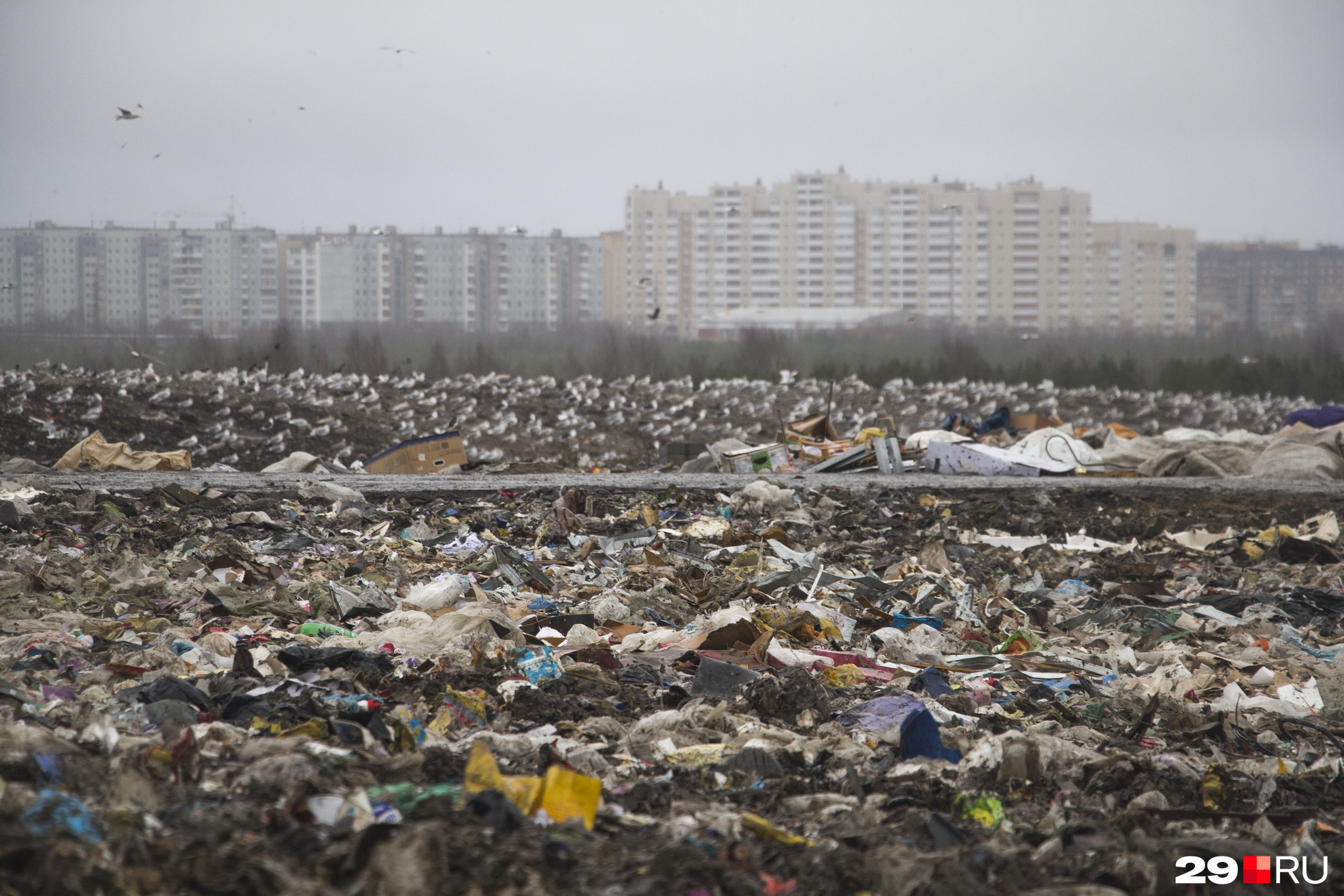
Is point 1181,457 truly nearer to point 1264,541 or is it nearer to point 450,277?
point 1264,541

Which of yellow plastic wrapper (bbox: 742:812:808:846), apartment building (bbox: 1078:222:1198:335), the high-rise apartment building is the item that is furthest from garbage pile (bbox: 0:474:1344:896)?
apartment building (bbox: 1078:222:1198:335)

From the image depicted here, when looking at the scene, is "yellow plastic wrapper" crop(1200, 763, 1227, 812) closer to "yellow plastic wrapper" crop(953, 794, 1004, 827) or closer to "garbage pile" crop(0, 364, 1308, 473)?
"yellow plastic wrapper" crop(953, 794, 1004, 827)

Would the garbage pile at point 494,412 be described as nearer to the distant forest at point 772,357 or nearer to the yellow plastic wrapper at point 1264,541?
the distant forest at point 772,357

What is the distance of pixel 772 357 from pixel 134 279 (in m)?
20.8

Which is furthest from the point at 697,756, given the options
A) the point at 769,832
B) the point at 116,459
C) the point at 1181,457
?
the point at 1181,457

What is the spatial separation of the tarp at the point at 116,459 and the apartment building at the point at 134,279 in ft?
29.0

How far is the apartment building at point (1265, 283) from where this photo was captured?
54.6 meters

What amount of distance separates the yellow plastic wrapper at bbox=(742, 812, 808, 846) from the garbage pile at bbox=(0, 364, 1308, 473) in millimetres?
9162

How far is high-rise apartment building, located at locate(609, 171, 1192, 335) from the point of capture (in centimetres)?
6644

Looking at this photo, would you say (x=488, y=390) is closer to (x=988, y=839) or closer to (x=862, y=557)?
(x=862, y=557)

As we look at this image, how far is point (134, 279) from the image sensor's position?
3047cm

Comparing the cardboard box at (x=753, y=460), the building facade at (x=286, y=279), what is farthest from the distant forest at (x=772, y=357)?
the cardboard box at (x=753, y=460)

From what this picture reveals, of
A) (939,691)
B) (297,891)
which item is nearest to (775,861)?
(297,891)

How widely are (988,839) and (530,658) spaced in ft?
6.95
